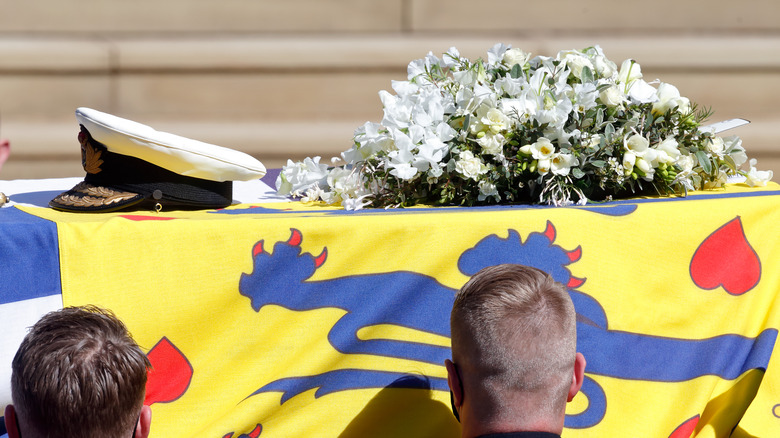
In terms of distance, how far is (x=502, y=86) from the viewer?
70.4 inches

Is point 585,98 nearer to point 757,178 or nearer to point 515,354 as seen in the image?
point 757,178

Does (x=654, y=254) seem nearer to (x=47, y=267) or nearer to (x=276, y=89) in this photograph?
(x=47, y=267)

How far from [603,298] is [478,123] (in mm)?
487

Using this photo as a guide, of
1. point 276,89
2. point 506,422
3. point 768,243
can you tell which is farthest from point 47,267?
point 276,89

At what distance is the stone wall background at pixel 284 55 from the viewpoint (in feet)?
11.5

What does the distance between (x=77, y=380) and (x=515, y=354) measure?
2.17 ft

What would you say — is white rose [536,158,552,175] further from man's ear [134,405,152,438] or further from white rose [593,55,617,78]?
man's ear [134,405,152,438]

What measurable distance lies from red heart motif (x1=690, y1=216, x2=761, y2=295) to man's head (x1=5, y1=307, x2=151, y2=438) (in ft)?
3.77

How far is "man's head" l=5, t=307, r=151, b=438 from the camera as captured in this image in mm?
1063

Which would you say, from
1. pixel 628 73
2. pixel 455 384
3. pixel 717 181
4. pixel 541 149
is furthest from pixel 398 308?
pixel 717 181

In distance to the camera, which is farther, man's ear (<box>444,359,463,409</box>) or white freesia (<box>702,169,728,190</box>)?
white freesia (<box>702,169,728,190</box>)

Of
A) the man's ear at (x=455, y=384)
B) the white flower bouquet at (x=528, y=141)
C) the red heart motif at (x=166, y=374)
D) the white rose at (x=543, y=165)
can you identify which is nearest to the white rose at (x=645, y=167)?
the white flower bouquet at (x=528, y=141)

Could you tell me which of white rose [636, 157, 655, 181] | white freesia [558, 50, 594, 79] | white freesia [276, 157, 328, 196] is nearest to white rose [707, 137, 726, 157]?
white rose [636, 157, 655, 181]

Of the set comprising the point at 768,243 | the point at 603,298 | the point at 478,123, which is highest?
the point at 478,123
